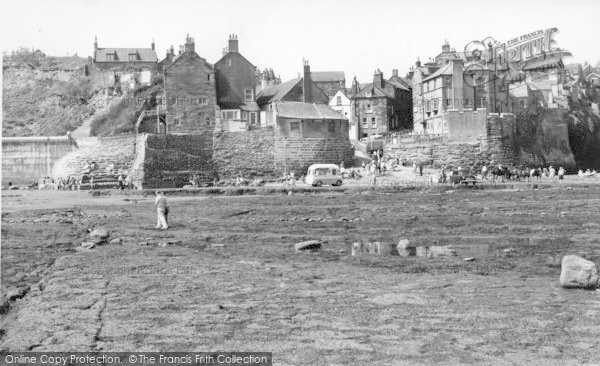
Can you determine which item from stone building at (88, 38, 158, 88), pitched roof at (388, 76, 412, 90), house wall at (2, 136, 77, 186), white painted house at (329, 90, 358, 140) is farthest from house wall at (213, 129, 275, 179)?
pitched roof at (388, 76, 412, 90)

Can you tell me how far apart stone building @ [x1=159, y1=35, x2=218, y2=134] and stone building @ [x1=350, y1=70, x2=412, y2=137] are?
62.1ft

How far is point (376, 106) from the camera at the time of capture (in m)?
61.5

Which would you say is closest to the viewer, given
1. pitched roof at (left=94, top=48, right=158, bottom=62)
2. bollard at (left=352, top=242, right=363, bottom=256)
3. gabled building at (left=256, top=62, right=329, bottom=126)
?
bollard at (left=352, top=242, right=363, bottom=256)

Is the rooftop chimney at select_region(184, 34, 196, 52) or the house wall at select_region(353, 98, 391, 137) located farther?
the house wall at select_region(353, 98, 391, 137)

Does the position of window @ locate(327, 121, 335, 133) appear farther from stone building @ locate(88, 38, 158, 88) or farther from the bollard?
the bollard

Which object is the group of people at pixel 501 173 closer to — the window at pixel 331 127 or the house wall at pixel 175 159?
the window at pixel 331 127

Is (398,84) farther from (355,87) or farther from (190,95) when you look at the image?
(190,95)

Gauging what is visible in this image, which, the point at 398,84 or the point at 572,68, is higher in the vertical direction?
the point at 572,68

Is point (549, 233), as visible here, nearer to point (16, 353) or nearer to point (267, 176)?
point (16, 353)

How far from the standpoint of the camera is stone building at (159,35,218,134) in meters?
44.5

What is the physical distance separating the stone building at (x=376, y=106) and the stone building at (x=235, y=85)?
16.0 metres

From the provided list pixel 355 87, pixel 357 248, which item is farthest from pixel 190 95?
pixel 357 248

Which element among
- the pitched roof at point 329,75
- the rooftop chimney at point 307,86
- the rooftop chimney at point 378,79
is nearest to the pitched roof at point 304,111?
the rooftop chimney at point 307,86

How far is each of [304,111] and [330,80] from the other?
17832mm
